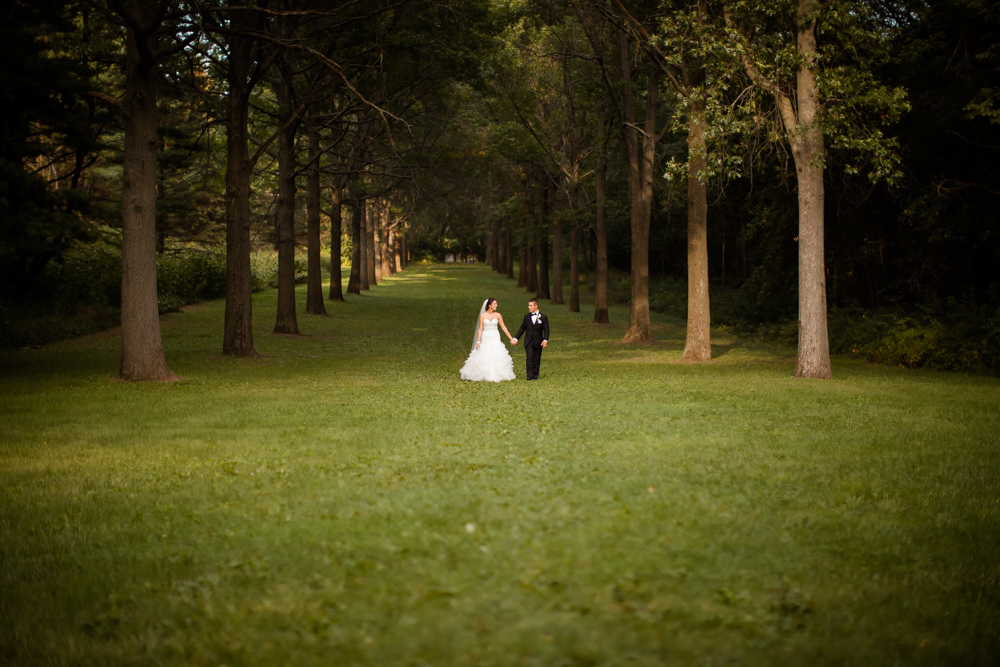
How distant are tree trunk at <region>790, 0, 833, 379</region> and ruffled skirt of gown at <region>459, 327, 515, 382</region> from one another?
6.22m

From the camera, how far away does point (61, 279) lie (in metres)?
28.0

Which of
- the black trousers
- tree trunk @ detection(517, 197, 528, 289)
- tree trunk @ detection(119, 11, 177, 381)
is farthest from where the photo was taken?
tree trunk @ detection(517, 197, 528, 289)

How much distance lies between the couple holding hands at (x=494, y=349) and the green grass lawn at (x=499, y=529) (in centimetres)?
239

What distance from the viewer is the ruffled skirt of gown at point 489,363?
1655cm

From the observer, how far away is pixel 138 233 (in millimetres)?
15836

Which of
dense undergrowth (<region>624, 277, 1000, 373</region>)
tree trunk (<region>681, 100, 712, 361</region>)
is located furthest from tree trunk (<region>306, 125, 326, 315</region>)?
dense undergrowth (<region>624, 277, 1000, 373</region>)

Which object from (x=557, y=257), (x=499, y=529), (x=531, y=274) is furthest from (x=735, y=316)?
→ (x=499, y=529)

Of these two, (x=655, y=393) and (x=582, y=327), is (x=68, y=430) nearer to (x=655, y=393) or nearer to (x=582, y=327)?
(x=655, y=393)

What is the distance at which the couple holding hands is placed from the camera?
1656 centimetres

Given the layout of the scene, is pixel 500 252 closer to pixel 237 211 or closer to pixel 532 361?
pixel 237 211

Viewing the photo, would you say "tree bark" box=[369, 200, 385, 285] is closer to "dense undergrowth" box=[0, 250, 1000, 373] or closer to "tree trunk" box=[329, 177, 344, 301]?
"tree trunk" box=[329, 177, 344, 301]

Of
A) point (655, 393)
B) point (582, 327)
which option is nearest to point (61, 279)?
point (582, 327)

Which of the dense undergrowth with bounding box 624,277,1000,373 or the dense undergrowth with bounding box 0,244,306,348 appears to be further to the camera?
the dense undergrowth with bounding box 0,244,306,348

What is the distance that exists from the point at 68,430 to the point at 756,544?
9.08 meters
